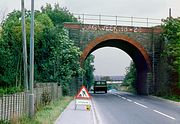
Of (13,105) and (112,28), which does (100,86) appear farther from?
(13,105)

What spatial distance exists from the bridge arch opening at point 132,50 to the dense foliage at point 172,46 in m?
3.26

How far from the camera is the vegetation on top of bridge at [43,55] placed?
30891 mm

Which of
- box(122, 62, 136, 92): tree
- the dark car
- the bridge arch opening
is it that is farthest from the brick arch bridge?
the dark car

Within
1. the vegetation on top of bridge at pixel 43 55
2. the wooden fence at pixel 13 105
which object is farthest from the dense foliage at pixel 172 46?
the wooden fence at pixel 13 105

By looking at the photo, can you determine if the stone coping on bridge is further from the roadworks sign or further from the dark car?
the roadworks sign

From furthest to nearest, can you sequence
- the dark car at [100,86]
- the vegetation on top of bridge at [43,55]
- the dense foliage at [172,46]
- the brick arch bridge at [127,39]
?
the dark car at [100,86] < the brick arch bridge at [127,39] < the dense foliage at [172,46] < the vegetation on top of bridge at [43,55]

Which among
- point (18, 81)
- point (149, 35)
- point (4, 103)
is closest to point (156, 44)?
point (149, 35)

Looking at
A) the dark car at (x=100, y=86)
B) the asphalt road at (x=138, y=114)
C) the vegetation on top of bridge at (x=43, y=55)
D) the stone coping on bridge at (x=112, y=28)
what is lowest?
the asphalt road at (x=138, y=114)

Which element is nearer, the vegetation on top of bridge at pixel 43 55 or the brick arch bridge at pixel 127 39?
the vegetation on top of bridge at pixel 43 55

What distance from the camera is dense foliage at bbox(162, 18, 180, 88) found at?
36791 millimetres

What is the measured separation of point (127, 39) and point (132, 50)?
4.37 metres

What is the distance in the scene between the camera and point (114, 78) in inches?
4929

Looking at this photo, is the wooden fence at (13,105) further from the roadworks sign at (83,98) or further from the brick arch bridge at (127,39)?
the brick arch bridge at (127,39)

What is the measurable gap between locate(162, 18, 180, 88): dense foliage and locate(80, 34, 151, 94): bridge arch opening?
10.7 ft
